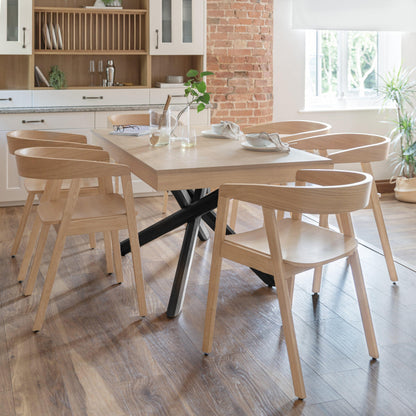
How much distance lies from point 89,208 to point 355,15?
14.1 feet

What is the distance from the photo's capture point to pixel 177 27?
5887mm

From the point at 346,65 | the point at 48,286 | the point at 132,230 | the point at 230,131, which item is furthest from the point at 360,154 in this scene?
the point at 346,65

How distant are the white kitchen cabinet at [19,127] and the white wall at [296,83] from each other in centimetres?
195

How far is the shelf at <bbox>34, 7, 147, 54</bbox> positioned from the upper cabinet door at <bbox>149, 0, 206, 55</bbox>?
0.15 metres

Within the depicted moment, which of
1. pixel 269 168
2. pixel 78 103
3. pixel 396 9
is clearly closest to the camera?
pixel 269 168

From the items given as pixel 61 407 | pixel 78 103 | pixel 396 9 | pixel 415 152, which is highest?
pixel 396 9

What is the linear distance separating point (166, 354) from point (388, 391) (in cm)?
89

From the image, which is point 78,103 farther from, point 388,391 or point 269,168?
point 388,391

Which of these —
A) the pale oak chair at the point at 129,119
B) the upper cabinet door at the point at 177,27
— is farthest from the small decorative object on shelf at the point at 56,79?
the pale oak chair at the point at 129,119

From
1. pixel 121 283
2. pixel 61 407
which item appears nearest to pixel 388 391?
pixel 61 407

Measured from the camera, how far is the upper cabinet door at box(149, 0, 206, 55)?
5.84 metres

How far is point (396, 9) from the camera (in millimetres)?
6719

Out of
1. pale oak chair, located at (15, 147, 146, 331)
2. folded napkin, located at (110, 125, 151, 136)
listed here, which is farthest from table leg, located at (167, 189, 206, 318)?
folded napkin, located at (110, 125, 151, 136)

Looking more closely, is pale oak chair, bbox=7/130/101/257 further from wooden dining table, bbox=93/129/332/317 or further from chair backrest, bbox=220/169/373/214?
chair backrest, bbox=220/169/373/214
